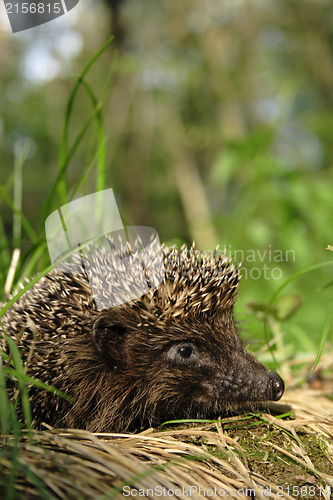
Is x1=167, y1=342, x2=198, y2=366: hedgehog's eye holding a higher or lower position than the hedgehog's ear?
lower

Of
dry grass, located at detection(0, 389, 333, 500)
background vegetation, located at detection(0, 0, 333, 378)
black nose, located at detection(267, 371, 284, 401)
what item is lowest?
dry grass, located at detection(0, 389, 333, 500)

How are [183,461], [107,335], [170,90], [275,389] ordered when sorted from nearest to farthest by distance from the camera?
1. [183,461]
2. [275,389]
3. [107,335]
4. [170,90]

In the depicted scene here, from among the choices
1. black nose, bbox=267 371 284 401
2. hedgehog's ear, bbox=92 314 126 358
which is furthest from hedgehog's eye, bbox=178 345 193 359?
black nose, bbox=267 371 284 401

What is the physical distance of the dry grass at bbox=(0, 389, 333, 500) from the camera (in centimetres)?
163

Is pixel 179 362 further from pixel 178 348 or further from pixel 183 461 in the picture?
pixel 183 461

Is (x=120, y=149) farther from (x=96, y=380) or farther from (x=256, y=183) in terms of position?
(x=96, y=380)

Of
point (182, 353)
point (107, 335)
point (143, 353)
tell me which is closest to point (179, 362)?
point (182, 353)

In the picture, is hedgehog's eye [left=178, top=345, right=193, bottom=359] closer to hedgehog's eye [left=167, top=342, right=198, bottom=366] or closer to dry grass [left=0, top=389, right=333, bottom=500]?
hedgehog's eye [left=167, top=342, right=198, bottom=366]

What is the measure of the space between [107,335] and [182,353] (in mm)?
481

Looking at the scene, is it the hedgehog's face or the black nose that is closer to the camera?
the black nose

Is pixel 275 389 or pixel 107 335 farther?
pixel 107 335

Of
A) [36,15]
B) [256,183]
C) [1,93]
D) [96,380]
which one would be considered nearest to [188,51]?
[1,93]

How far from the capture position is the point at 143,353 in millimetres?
2809

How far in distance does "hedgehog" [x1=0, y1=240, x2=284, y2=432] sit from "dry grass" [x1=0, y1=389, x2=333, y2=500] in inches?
9.5
